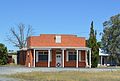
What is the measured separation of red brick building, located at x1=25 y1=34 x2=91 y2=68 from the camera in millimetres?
66562

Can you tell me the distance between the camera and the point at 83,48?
Answer: 67250 mm

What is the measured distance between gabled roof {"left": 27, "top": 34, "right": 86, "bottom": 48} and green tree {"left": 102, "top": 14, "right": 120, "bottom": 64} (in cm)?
2411

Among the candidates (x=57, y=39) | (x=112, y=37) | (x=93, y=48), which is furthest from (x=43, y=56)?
(x=112, y=37)

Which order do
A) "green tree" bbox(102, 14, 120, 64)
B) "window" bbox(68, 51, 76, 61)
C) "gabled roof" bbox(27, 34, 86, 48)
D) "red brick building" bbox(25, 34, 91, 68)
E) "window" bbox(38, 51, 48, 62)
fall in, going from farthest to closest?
1. "green tree" bbox(102, 14, 120, 64)
2. "window" bbox(68, 51, 76, 61)
3. "gabled roof" bbox(27, 34, 86, 48)
4. "window" bbox(38, 51, 48, 62)
5. "red brick building" bbox(25, 34, 91, 68)

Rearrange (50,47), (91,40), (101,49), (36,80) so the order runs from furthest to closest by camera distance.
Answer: (101,49) < (91,40) < (50,47) < (36,80)

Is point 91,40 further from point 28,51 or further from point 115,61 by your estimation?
point 115,61

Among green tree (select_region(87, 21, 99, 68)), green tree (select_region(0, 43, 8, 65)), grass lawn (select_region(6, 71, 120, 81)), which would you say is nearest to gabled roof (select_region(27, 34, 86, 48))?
green tree (select_region(87, 21, 99, 68))

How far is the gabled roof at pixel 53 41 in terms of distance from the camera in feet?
221

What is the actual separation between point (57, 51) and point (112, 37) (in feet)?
91.3

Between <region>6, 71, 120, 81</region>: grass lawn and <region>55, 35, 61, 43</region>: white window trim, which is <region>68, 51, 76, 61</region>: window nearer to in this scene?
<region>55, 35, 61, 43</region>: white window trim

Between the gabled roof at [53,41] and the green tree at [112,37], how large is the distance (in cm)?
2411

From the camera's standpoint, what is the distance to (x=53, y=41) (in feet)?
222


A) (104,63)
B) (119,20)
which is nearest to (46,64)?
(119,20)

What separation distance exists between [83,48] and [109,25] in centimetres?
2841
